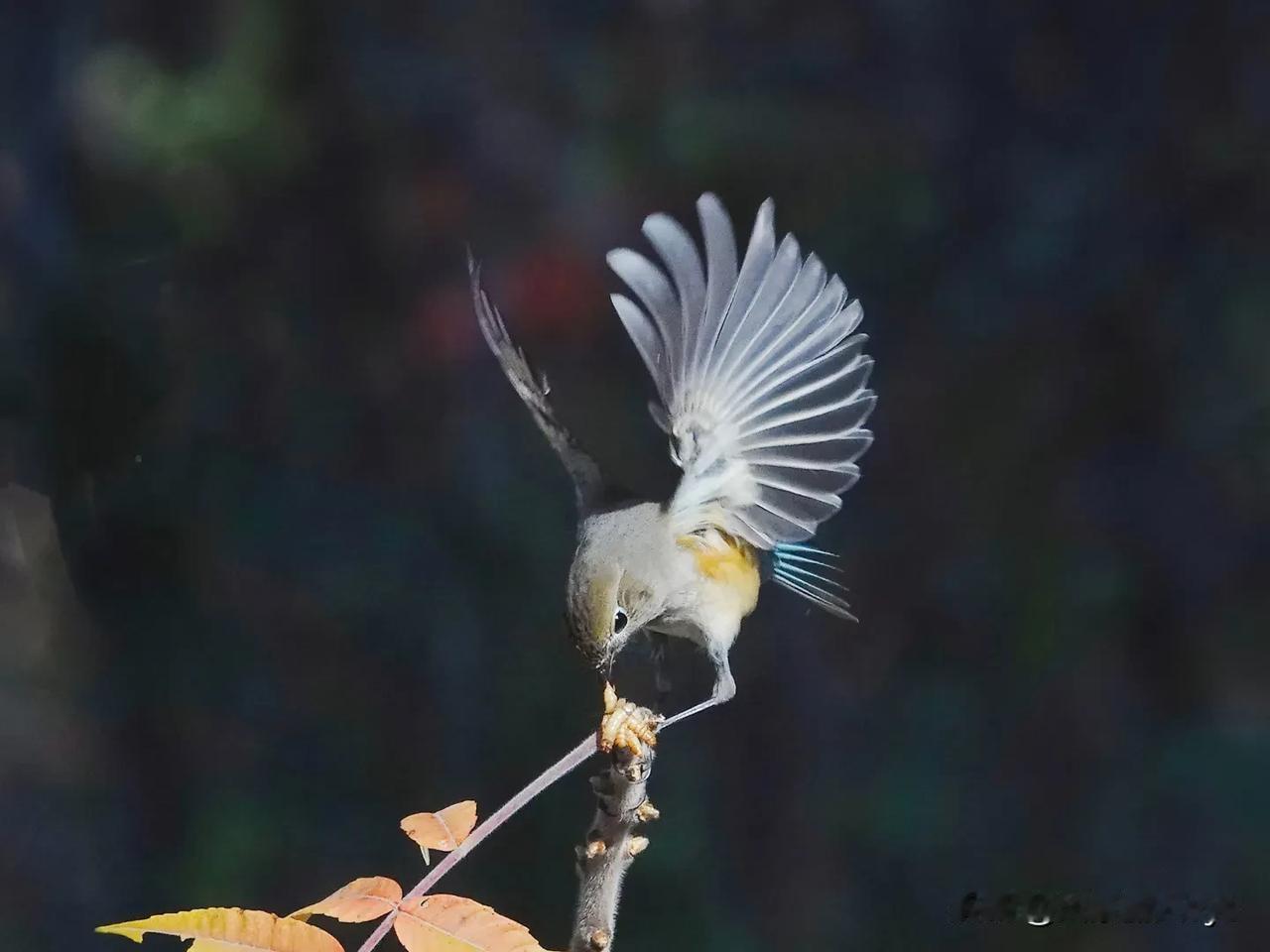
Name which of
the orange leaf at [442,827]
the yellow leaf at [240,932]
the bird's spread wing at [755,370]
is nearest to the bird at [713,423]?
the bird's spread wing at [755,370]

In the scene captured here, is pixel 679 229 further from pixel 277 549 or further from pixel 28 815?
pixel 28 815

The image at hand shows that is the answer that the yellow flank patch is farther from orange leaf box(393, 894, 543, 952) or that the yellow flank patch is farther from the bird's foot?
orange leaf box(393, 894, 543, 952)

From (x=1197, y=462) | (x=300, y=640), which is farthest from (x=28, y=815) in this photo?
(x=1197, y=462)

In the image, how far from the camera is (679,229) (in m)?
0.73

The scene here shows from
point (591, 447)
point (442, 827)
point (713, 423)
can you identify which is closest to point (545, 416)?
point (713, 423)

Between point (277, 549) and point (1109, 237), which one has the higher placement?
point (1109, 237)

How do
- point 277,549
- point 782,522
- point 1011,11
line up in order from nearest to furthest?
point 782,522
point 1011,11
point 277,549

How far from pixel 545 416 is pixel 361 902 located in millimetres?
411

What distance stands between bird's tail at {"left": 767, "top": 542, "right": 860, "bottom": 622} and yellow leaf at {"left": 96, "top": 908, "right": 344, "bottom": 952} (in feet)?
1.94

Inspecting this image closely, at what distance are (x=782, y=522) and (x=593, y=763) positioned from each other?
16.0 inches

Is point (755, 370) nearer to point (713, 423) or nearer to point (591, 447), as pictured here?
point (713, 423)

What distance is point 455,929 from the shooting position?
49cm

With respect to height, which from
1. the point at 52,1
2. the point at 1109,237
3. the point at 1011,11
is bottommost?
the point at 1109,237

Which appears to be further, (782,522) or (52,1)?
(52,1)
